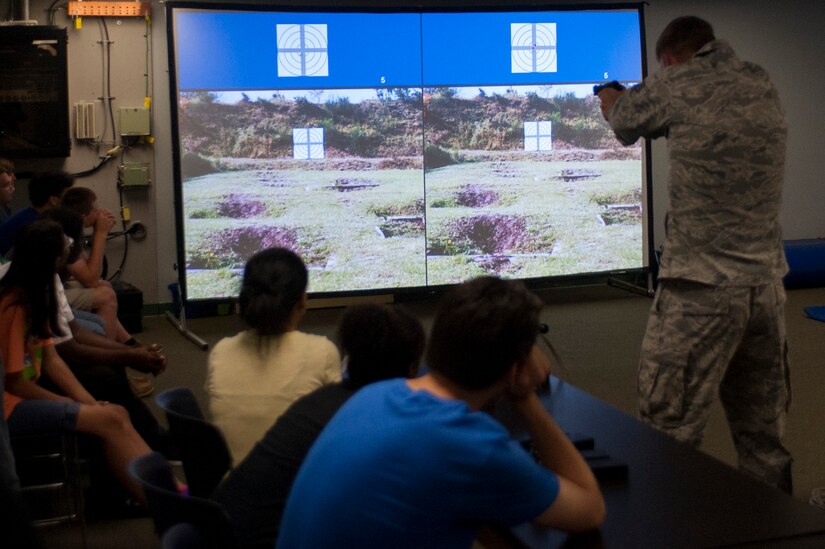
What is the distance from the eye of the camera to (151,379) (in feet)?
16.6

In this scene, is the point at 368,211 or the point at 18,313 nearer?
the point at 18,313

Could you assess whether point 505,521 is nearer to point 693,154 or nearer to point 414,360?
point 414,360

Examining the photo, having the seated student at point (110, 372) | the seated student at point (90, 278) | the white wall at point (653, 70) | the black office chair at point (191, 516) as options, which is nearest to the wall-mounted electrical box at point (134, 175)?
the white wall at point (653, 70)

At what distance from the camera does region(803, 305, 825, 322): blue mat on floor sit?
20.6 feet

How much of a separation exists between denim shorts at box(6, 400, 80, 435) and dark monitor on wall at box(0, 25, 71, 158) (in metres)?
4.02

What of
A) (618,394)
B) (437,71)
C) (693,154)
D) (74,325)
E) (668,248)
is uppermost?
(437,71)

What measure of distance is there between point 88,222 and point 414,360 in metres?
3.49

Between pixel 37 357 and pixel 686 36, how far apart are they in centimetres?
220

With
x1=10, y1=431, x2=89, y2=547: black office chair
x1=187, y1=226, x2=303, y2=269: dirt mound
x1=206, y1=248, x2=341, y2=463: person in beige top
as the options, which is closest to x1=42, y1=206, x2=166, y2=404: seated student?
x1=10, y1=431, x2=89, y2=547: black office chair

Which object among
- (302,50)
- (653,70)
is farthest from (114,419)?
(653,70)

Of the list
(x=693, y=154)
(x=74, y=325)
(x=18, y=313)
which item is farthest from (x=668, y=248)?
(x=74, y=325)

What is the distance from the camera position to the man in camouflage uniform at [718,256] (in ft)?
8.68

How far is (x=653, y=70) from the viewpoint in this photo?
7.39 m

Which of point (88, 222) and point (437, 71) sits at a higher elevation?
point (437, 71)
